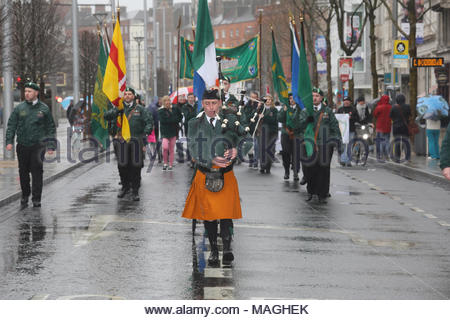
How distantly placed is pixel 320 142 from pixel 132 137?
3.11 metres

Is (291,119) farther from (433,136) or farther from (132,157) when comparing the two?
(433,136)

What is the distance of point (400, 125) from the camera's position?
25.5 metres

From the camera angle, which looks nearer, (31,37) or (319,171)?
(319,171)

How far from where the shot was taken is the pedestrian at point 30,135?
45.3 ft

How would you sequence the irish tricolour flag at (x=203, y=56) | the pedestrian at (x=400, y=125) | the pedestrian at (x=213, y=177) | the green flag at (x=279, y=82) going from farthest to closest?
the pedestrian at (x=400, y=125)
the green flag at (x=279, y=82)
the irish tricolour flag at (x=203, y=56)
the pedestrian at (x=213, y=177)

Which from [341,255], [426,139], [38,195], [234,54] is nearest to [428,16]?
[426,139]

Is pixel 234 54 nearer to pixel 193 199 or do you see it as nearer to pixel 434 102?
pixel 434 102

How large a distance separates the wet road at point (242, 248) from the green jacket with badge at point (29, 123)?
109cm

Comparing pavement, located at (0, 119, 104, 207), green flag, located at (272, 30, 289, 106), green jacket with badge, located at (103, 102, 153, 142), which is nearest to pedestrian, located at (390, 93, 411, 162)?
green flag, located at (272, 30, 289, 106)

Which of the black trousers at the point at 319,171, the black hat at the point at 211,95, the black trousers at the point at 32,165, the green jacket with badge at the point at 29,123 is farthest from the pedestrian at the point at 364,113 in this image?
the black hat at the point at 211,95

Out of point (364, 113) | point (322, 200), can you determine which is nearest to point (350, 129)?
point (364, 113)

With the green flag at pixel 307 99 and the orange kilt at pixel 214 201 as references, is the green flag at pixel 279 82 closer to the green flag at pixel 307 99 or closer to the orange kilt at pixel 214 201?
the green flag at pixel 307 99

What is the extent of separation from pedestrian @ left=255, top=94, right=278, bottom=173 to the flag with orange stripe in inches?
196

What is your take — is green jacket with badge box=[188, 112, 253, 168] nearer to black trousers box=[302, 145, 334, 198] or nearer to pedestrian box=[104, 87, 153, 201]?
black trousers box=[302, 145, 334, 198]
